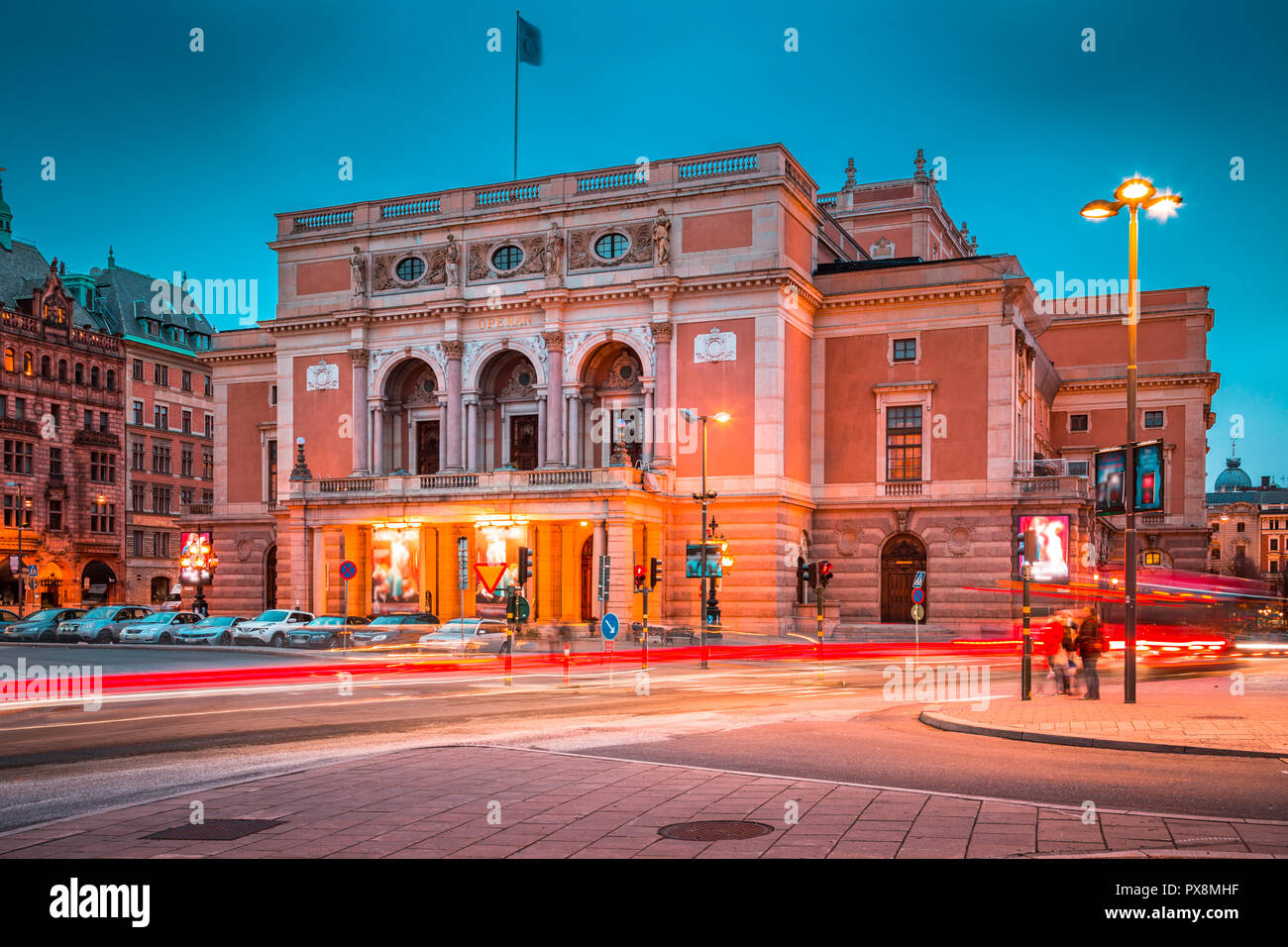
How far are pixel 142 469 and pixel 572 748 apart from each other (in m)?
83.8

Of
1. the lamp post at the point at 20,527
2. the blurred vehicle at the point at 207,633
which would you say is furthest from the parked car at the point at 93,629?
the lamp post at the point at 20,527

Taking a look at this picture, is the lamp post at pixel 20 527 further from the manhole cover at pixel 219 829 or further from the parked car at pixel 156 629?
the manhole cover at pixel 219 829

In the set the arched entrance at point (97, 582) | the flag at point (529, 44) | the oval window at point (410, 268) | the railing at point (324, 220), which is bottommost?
the arched entrance at point (97, 582)

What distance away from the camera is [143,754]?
15.7 meters

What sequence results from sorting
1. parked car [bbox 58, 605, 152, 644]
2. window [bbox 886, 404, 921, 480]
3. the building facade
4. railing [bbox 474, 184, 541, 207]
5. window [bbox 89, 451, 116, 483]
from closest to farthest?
parked car [bbox 58, 605, 152, 644] < the building facade < window [bbox 886, 404, 921, 480] < railing [bbox 474, 184, 541, 207] < window [bbox 89, 451, 116, 483]

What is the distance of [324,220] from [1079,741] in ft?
182

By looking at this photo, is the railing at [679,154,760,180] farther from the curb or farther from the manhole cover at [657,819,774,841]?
the manhole cover at [657,819,774,841]

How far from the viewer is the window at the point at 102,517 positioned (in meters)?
85.4

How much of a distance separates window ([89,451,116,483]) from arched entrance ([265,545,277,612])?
82.8 feet

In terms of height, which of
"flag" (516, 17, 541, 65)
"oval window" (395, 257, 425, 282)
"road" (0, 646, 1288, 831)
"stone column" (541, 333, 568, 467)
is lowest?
"road" (0, 646, 1288, 831)

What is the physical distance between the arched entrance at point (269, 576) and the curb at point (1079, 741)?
182 ft

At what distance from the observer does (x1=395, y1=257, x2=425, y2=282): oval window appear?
2408 inches

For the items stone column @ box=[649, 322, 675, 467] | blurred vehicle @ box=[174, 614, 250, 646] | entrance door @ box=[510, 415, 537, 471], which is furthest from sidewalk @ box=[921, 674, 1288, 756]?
entrance door @ box=[510, 415, 537, 471]

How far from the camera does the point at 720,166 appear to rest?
181 feet
